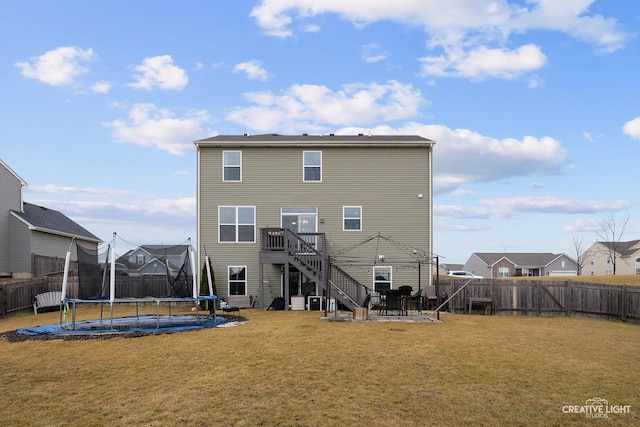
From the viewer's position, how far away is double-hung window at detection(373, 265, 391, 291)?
2144 centimetres

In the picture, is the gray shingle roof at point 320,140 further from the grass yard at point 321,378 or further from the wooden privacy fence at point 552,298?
the grass yard at point 321,378

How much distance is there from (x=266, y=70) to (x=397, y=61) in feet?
15.9

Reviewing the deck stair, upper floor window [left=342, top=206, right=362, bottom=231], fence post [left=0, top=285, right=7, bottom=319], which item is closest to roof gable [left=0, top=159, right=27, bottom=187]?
fence post [left=0, top=285, right=7, bottom=319]

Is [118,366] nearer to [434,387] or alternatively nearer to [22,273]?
[434,387]

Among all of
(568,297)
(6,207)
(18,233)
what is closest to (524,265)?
(568,297)

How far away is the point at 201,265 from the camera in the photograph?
21.6 meters

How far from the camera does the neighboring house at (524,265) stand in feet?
208

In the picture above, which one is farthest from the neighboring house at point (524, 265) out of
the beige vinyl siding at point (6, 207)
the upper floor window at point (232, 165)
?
the beige vinyl siding at point (6, 207)

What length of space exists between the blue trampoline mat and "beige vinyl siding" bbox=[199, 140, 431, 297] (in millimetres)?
5278

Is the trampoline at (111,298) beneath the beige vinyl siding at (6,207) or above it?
beneath

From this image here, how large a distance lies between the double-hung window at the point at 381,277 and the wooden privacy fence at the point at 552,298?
236 cm

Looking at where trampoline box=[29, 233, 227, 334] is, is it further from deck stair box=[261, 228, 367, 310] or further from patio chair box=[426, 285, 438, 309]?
patio chair box=[426, 285, 438, 309]

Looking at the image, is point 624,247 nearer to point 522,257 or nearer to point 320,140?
point 522,257

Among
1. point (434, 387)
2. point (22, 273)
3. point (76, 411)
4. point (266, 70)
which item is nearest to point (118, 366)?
point (76, 411)
